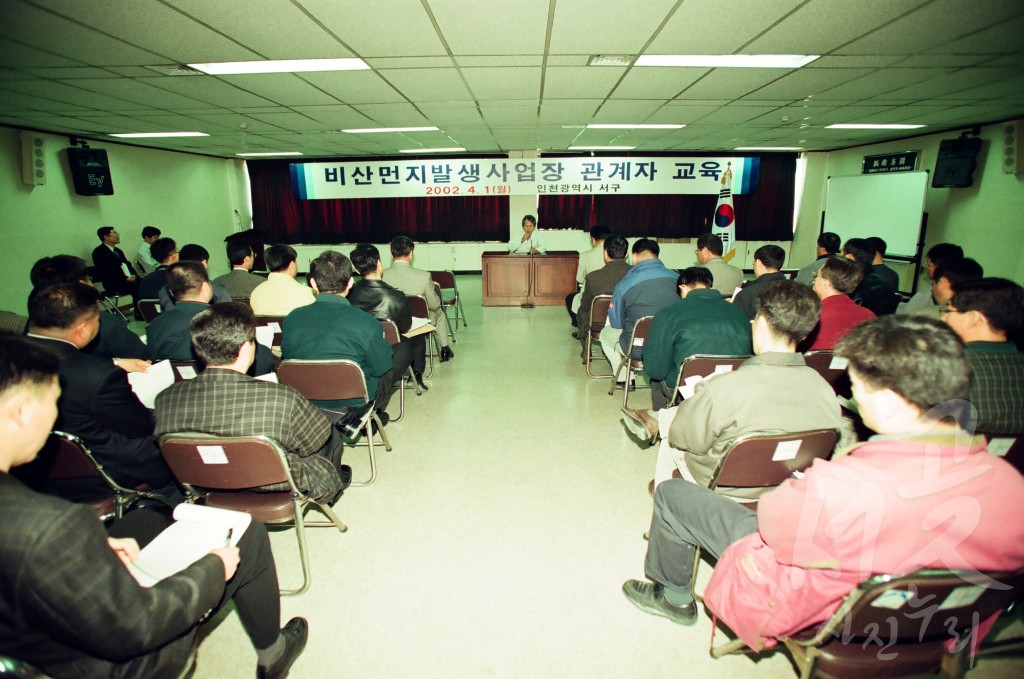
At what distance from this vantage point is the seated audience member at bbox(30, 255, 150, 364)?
2.39 metres

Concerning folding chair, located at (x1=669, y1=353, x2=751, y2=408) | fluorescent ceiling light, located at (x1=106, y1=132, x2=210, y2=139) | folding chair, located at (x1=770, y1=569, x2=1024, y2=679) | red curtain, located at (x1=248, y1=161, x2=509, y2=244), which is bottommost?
folding chair, located at (x1=770, y1=569, x2=1024, y2=679)

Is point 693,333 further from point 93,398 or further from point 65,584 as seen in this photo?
point 93,398

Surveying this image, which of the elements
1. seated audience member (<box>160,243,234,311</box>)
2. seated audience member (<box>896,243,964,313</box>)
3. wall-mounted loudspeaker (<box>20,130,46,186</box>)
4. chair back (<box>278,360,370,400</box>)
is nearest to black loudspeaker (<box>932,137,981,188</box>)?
seated audience member (<box>896,243,964,313</box>)

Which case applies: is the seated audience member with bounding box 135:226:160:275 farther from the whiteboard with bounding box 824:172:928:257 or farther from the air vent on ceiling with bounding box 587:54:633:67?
the whiteboard with bounding box 824:172:928:257

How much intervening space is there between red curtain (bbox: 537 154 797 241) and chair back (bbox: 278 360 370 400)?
8.16 metres

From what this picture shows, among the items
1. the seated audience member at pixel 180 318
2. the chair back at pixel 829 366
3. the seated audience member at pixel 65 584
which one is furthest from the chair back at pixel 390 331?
the chair back at pixel 829 366

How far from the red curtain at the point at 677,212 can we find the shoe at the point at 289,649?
29.9 feet

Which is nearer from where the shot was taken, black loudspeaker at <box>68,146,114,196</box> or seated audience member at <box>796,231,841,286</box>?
seated audience member at <box>796,231,841,286</box>

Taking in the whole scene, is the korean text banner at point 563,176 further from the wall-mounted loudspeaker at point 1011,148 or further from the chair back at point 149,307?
the chair back at point 149,307

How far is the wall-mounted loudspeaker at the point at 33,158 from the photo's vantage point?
5633 mm

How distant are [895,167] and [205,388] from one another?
385 inches

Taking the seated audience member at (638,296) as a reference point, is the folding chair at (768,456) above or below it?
below

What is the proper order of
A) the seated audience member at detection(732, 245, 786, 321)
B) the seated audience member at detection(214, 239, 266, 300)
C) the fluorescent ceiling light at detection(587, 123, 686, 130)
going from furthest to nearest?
1. the fluorescent ceiling light at detection(587, 123, 686, 130)
2. the seated audience member at detection(214, 239, 266, 300)
3. the seated audience member at detection(732, 245, 786, 321)

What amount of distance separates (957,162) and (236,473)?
879cm
